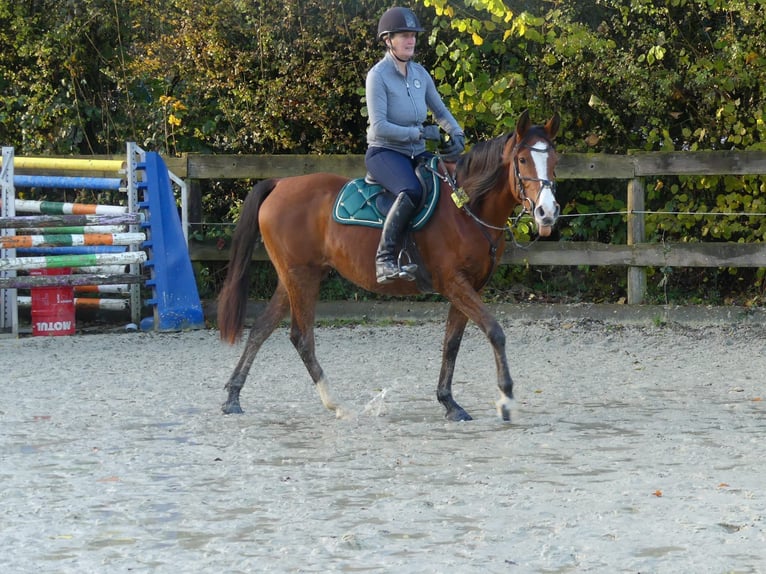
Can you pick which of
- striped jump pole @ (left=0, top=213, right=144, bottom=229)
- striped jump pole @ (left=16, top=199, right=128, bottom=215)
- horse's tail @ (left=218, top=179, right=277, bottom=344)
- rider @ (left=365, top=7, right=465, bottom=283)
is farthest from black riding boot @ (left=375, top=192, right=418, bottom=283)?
striped jump pole @ (left=16, top=199, right=128, bottom=215)

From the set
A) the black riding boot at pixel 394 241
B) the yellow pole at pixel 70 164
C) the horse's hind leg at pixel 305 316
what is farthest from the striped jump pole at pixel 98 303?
the black riding boot at pixel 394 241

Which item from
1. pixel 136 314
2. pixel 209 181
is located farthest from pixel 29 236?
pixel 209 181

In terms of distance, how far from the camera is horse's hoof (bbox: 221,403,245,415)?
8461 mm

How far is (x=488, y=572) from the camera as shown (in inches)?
181

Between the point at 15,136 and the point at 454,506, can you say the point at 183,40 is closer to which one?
the point at 15,136

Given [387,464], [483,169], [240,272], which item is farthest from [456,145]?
[387,464]

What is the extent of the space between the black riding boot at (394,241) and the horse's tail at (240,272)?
122 centimetres

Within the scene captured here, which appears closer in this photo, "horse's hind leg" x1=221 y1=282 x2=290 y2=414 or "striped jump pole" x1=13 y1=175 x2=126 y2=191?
"horse's hind leg" x1=221 y1=282 x2=290 y2=414

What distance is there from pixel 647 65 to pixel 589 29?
744 millimetres

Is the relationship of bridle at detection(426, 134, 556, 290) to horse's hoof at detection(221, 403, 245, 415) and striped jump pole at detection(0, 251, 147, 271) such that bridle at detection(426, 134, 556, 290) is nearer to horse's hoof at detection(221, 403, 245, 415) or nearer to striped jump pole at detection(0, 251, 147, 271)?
horse's hoof at detection(221, 403, 245, 415)

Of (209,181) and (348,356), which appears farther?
(209,181)

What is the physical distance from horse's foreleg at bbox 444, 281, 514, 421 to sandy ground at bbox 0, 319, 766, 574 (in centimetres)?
15

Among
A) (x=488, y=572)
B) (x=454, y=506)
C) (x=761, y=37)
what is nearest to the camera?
(x=488, y=572)

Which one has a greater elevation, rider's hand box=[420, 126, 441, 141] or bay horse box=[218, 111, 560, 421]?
rider's hand box=[420, 126, 441, 141]
